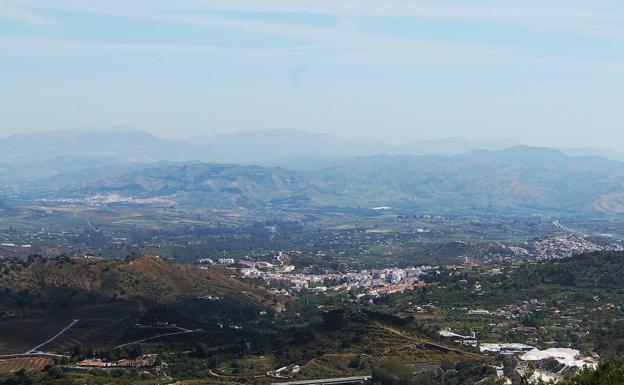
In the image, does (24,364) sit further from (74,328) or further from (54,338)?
(74,328)

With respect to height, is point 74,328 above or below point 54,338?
above

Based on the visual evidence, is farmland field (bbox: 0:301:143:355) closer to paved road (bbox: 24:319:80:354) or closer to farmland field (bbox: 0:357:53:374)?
paved road (bbox: 24:319:80:354)

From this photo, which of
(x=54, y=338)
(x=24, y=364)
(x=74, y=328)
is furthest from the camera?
(x=74, y=328)

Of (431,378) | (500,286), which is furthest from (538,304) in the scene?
(431,378)

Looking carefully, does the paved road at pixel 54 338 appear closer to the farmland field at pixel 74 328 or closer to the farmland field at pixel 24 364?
the farmland field at pixel 74 328

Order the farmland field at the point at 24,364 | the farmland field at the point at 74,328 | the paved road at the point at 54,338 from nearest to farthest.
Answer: the farmland field at the point at 24,364 → the paved road at the point at 54,338 → the farmland field at the point at 74,328

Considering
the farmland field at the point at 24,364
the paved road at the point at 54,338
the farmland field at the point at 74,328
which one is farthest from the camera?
the farmland field at the point at 74,328

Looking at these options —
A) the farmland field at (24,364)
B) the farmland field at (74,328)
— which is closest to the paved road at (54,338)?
the farmland field at (74,328)

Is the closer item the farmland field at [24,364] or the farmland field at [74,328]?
the farmland field at [24,364]

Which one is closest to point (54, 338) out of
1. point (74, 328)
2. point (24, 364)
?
point (74, 328)

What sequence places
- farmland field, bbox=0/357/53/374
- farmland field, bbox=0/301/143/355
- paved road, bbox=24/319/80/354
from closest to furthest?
farmland field, bbox=0/357/53/374 → paved road, bbox=24/319/80/354 → farmland field, bbox=0/301/143/355

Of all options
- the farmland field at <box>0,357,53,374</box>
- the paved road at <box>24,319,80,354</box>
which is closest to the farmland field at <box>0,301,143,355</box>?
the paved road at <box>24,319,80,354</box>
